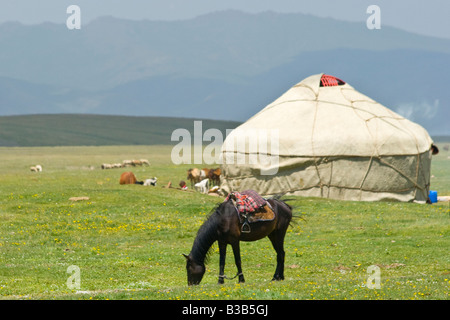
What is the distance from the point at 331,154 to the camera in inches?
1234

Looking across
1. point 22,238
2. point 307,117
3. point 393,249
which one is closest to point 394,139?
point 307,117

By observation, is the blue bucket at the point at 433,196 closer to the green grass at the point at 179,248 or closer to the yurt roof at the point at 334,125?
the yurt roof at the point at 334,125

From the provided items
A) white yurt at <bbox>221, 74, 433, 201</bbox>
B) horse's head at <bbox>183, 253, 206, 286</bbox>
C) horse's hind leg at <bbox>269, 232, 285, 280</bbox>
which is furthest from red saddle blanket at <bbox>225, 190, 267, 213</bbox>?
white yurt at <bbox>221, 74, 433, 201</bbox>

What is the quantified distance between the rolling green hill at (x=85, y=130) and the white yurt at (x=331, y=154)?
107 m

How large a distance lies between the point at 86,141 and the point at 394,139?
124m

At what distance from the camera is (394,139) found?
31.9m

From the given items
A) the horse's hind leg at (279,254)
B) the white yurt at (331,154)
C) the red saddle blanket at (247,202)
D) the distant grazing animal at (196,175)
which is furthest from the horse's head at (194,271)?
the distant grazing animal at (196,175)

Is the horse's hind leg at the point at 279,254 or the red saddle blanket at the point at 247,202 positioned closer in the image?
the red saddle blanket at the point at 247,202

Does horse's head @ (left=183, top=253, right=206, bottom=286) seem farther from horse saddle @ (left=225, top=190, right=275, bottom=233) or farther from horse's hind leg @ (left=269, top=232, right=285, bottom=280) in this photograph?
horse's hind leg @ (left=269, top=232, right=285, bottom=280)

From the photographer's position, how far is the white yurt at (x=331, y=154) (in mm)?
31484

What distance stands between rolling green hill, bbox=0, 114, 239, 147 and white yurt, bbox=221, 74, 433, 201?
107m

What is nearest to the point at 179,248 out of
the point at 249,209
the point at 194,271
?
the point at 194,271
